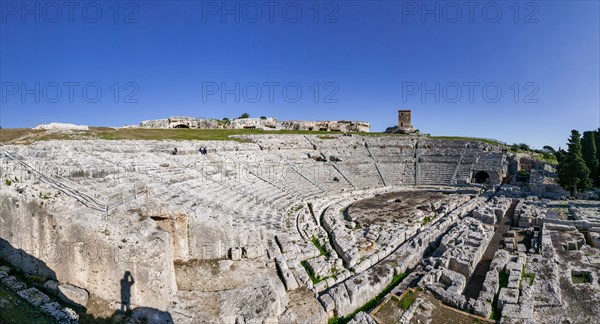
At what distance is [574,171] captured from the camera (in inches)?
875

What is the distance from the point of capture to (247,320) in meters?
7.34

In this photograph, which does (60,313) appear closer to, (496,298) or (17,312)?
(17,312)

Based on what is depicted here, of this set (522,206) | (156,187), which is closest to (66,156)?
(156,187)

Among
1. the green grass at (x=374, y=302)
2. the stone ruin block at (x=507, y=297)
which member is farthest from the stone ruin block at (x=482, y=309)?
the green grass at (x=374, y=302)

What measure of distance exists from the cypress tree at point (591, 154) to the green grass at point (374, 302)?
86.2ft

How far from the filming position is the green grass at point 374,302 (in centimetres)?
812

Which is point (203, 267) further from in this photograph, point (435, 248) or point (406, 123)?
point (406, 123)

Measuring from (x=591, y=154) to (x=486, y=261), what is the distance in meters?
25.3

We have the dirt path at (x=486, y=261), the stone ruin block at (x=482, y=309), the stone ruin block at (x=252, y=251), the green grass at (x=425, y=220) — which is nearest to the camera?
the stone ruin block at (x=482, y=309)

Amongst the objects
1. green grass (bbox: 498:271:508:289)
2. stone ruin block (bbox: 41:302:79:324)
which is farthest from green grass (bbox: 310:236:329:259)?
stone ruin block (bbox: 41:302:79:324)

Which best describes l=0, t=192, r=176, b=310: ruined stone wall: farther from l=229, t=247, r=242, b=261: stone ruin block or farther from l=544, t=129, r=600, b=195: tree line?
l=544, t=129, r=600, b=195: tree line

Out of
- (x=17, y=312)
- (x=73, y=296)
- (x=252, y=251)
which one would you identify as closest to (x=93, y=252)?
(x=73, y=296)

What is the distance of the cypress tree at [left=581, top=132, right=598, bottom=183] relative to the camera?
26953mm

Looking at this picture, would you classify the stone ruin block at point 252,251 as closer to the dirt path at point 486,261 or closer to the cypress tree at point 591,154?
the dirt path at point 486,261
